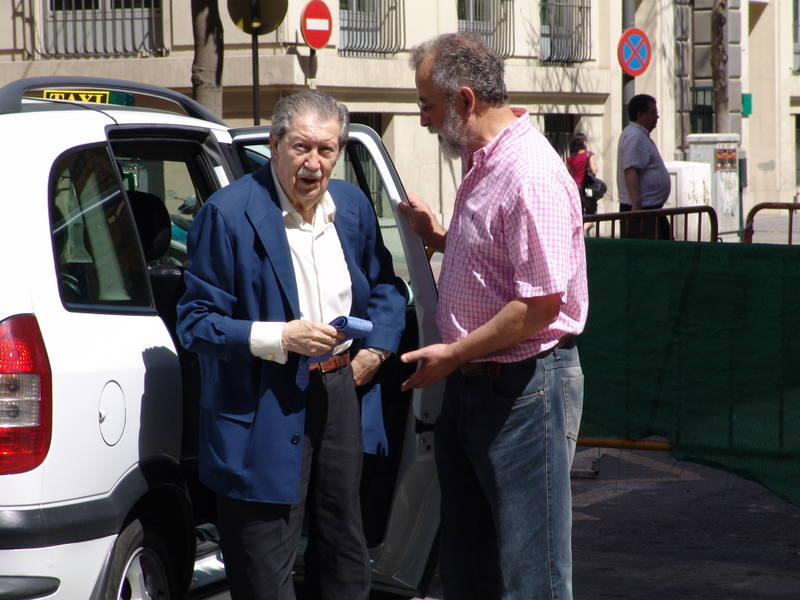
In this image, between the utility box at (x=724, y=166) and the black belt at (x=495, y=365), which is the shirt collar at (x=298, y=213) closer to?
the black belt at (x=495, y=365)

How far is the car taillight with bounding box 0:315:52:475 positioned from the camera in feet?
10.6

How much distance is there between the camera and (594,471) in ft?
23.9

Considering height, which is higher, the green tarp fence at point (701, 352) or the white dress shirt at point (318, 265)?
the white dress shirt at point (318, 265)

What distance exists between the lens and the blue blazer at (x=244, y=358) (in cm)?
353

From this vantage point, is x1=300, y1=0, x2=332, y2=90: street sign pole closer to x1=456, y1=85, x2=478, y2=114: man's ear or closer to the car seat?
the car seat

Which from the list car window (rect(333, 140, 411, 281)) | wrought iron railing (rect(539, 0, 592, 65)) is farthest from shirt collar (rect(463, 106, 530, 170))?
wrought iron railing (rect(539, 0, 592, 65))

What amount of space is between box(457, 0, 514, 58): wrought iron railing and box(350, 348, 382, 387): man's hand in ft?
69.4

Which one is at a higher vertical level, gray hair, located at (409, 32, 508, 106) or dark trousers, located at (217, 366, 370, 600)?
gray hair, located at (409, 32, 508, 106)

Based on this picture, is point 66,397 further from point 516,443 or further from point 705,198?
point 705,198

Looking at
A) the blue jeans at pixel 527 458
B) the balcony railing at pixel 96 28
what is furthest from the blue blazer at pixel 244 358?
the balcony railing at pixel 96 28

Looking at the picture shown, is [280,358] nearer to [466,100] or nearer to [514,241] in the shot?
[514,241]

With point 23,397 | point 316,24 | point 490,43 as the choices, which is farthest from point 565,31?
point 23,397

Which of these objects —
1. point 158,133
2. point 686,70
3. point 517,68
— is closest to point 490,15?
point 517,68

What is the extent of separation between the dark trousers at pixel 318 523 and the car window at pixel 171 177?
1133 millimetres
